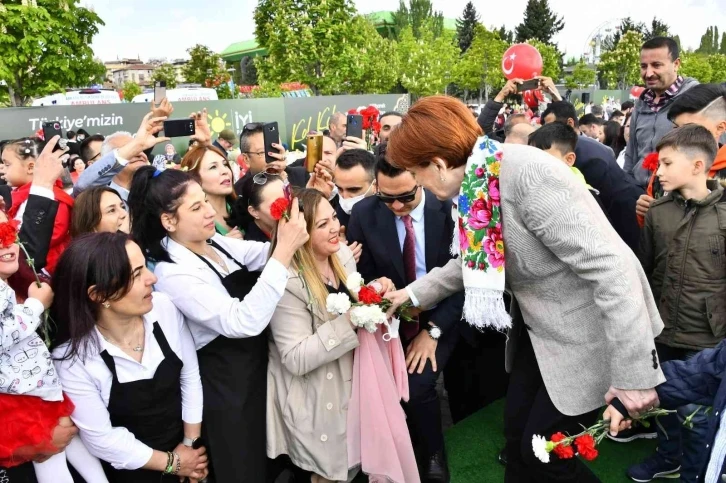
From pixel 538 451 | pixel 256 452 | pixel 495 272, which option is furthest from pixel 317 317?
pixel 538 451

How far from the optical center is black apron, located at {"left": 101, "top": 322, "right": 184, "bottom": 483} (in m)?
2.30

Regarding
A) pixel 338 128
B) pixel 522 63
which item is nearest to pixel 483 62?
pixel 522 63

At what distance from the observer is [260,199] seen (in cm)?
345

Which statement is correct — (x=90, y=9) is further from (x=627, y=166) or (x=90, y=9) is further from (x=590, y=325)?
(x=590, y=325)

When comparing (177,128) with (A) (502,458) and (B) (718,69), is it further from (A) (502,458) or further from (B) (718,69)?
(B) (718,69)

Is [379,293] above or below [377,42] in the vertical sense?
below

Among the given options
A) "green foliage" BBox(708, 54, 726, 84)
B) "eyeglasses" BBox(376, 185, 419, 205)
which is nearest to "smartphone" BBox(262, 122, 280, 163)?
"eyeglasses" BBox(376, 185, 419, 205)

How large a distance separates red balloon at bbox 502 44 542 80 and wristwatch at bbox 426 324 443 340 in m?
5.48

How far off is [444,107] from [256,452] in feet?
6.16

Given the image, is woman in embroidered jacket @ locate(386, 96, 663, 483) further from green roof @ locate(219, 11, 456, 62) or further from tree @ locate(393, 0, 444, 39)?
green roof @ locate(219, 11, 456, 62)

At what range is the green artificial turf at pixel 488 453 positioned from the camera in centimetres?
331

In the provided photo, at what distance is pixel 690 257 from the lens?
287 centimetres

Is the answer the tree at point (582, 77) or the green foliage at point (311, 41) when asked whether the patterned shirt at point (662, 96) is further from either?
the tree at point (582, 77)

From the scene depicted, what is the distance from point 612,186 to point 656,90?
4.09ft
